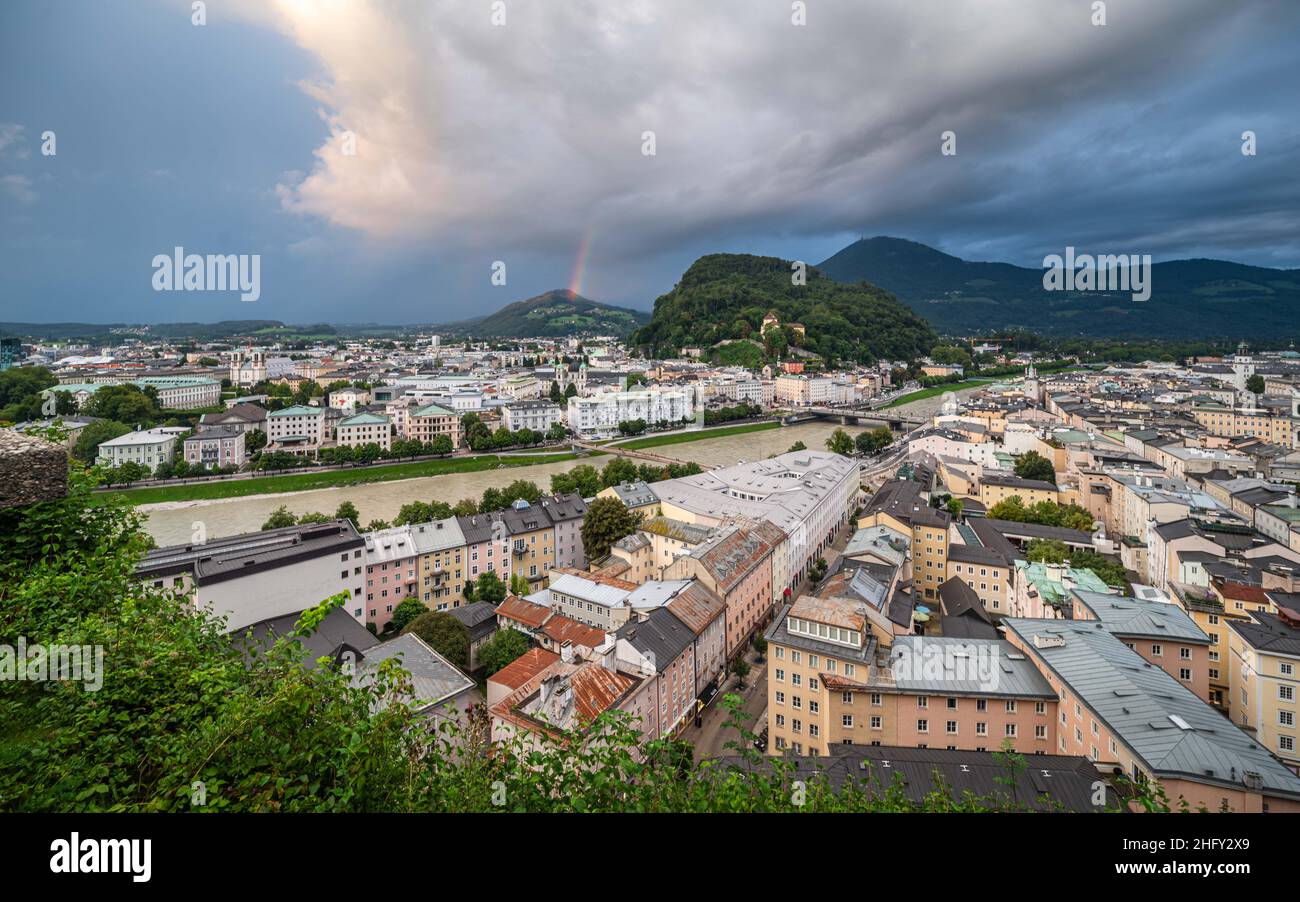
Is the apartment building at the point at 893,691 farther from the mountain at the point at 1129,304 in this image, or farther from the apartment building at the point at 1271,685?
the mountain at the point at 1129,304

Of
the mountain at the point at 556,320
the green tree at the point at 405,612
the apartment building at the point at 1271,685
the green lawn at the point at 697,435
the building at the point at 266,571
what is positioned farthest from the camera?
the mountain at the point at 556,320

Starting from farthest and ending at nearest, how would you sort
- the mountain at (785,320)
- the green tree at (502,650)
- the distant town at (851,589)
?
1. the mountain at (785,320)
2. the green tree at (502,650)
3. the distant town at (851,589)

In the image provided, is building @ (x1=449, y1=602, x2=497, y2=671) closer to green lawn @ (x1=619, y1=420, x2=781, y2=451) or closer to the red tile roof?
A: the red tile roof

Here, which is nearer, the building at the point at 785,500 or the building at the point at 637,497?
the building at the point at 785,500

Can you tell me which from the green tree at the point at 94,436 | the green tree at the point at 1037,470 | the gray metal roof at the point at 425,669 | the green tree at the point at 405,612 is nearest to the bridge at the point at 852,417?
the green tree at the point at 1037,470

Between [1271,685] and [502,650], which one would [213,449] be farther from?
[1271,685]

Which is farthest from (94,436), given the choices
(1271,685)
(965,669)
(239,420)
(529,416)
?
(1271,685)
